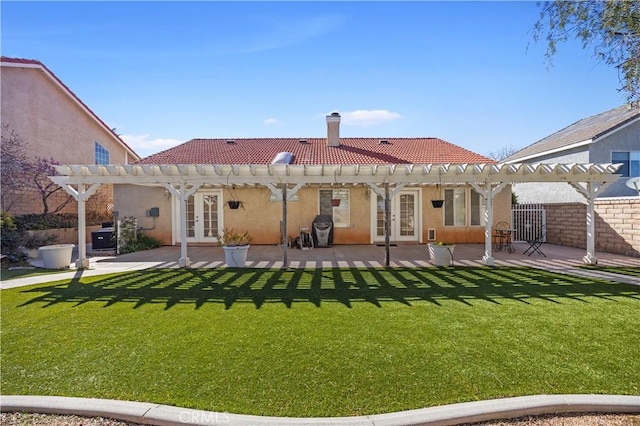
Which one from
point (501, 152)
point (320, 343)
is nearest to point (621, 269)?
point (320, 343)

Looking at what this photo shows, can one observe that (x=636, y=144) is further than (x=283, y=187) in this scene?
Yes

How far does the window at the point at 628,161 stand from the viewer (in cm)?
1381

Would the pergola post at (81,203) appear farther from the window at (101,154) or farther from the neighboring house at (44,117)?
the window at (101,154)

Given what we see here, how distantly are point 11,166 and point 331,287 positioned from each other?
13.8 meters

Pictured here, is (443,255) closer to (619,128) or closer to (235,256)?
(235,256)

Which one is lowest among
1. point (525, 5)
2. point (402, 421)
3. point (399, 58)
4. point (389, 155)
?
point (402, 421)

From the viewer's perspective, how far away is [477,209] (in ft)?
45.9

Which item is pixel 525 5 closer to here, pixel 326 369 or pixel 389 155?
pixel 326 369

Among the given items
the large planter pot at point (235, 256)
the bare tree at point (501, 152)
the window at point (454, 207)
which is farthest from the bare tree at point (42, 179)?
the bare tree at point (501, 152)

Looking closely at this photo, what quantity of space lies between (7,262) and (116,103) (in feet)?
19.8

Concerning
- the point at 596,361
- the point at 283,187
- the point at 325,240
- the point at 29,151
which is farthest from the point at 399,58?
the point at 29,151

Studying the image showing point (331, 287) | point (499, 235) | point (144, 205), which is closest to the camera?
point (331, 287)

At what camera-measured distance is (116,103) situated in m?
12.0

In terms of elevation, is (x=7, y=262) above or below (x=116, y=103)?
below
